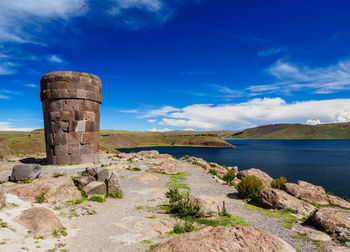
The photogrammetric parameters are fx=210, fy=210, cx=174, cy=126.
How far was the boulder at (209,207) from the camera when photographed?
29.2 feet

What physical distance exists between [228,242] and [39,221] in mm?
6195

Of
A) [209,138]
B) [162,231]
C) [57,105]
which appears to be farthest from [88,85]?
[209,138]

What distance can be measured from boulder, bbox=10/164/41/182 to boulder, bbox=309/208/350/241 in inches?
585

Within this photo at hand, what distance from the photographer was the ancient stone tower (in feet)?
62.6

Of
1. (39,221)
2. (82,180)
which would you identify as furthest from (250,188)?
(39,221)

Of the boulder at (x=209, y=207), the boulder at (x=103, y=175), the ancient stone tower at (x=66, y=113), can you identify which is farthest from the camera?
the ancient stone tower at (x=66, y=113)

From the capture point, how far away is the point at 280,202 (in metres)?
10.1

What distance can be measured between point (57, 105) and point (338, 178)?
3764 cm

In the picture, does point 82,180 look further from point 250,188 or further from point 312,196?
point 312,196

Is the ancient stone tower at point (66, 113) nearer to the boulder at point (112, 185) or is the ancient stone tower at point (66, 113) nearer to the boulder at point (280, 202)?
the boulder at point (112, 185)

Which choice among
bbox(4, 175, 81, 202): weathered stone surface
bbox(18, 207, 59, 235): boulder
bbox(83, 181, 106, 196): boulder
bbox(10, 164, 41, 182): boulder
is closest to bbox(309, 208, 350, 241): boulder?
bbox(18, 207, 59, 235): boulder

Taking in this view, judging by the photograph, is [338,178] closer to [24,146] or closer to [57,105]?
[57,105]

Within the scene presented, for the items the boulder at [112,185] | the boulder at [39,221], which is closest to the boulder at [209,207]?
the boulder at [112,185]

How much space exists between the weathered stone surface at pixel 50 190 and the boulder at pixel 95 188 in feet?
1.47
